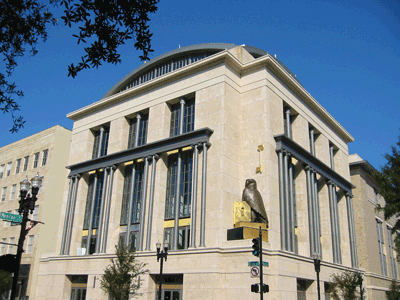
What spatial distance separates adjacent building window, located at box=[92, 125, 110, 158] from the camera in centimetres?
4266

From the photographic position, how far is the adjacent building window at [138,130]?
1543 inches

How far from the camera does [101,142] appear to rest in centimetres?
4275

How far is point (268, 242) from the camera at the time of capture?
2938 cm

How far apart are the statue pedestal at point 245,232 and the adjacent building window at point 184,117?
10462 mm

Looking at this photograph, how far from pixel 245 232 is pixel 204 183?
514 cm

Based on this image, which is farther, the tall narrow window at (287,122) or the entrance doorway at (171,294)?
the tall narrow window at (287,122)

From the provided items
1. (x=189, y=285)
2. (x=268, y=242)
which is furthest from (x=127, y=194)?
(x=268, y=242)

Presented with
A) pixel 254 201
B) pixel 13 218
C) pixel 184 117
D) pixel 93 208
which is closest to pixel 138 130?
pixel 184 117

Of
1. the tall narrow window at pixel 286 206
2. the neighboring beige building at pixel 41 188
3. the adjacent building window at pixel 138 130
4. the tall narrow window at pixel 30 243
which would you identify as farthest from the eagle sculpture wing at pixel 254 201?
the tall narrow window at pixel 30 243

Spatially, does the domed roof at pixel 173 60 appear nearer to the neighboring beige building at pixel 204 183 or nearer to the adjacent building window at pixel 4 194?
the neighboring beige building at pixel 204 183

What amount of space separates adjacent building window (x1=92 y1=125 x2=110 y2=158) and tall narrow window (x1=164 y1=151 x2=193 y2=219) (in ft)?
32.7

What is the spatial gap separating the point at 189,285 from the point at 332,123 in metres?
26.9

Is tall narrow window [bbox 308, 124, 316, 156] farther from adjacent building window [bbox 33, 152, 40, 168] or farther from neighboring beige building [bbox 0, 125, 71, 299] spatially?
adjacent building window [bbox 33, 152, 40, 168]

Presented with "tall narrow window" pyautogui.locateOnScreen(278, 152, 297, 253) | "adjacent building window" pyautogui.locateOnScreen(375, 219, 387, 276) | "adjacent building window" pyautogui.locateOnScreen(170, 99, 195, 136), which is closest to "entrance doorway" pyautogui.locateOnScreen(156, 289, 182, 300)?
"tall narrow window" pyautogui.locateOnScreen(278, 152, 297, 253)
